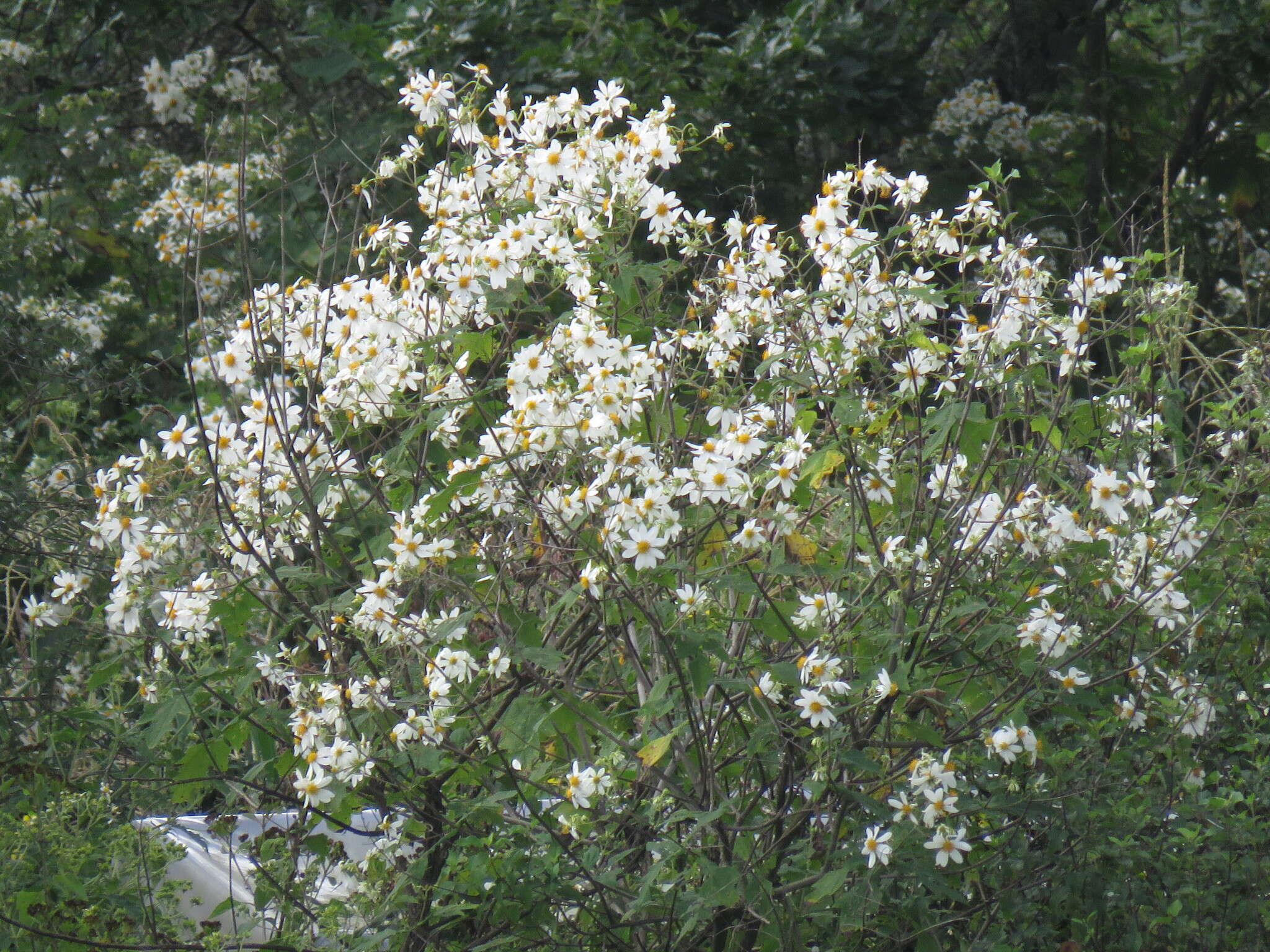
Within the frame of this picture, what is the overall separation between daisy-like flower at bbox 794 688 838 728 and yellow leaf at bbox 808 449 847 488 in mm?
368

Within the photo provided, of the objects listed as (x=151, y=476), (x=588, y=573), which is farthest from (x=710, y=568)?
(x=151, y=476)

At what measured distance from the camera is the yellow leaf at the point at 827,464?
2146 millimetres

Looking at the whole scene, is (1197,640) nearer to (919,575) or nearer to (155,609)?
(919,575)

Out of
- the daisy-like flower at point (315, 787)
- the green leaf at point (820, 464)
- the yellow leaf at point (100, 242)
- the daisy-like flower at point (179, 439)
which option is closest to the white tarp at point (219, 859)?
the daisy-like flower at point (315, 787)

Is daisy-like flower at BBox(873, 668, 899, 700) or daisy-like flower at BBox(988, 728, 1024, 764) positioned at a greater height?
daisy-like flower at BBox(873, 668, 899, 700)

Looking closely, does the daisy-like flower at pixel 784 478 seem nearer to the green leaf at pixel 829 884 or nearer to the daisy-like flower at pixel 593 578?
the daisy-like flower at pixel 593 578

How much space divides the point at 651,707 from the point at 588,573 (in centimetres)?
24

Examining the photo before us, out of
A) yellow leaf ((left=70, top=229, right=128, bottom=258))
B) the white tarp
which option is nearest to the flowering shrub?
the white tarp

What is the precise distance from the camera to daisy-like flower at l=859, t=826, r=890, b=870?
2109 millimetres

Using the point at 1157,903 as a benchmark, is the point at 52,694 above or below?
above

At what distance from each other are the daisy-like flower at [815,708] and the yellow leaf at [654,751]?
214 mm

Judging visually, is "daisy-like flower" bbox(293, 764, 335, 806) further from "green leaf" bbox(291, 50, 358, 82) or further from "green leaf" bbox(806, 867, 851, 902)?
"green leaf" bbox(291, 50, 358, 82)

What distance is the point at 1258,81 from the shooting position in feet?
20.1

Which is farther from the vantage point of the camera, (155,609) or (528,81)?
(528,81)
